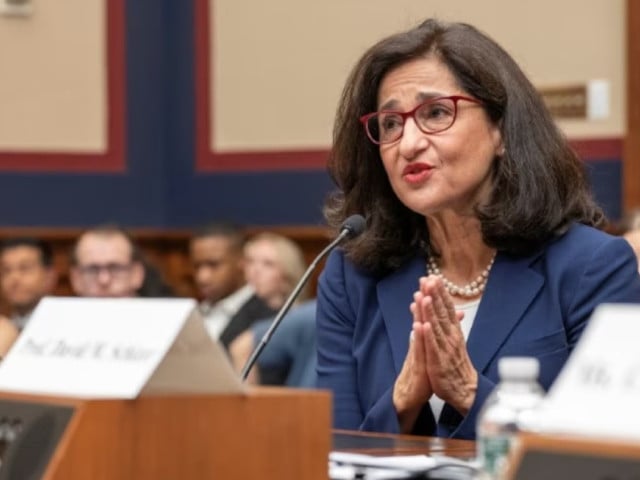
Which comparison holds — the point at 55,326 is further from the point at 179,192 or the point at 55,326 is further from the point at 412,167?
the point at 179,192

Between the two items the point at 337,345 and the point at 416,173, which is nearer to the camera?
the point at 416,173

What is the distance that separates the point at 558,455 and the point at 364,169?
1.88 meters

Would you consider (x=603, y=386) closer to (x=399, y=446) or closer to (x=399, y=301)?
(x=399, y=446)

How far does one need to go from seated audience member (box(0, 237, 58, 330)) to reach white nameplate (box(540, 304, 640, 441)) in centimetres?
664

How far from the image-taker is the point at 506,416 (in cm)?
186

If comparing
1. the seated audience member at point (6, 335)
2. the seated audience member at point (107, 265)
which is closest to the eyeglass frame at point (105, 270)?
the seated audience member at point (107, 265)

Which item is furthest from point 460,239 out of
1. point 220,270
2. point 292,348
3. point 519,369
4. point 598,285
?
point 220,270

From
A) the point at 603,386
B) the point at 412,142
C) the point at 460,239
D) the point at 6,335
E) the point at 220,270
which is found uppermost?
the point at 412,142

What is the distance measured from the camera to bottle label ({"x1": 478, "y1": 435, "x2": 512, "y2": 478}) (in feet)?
5.88

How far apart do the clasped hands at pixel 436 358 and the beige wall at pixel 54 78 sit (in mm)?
6772

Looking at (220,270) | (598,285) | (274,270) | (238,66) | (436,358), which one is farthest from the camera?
(238,66)

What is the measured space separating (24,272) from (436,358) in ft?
18.3

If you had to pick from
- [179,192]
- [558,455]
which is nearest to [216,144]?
[179,192]

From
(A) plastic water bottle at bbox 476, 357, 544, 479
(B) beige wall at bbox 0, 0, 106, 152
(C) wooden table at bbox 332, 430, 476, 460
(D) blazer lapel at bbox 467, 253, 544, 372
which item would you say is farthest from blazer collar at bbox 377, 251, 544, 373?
(B) beige wall at bbox 0, 0, 106, 152
